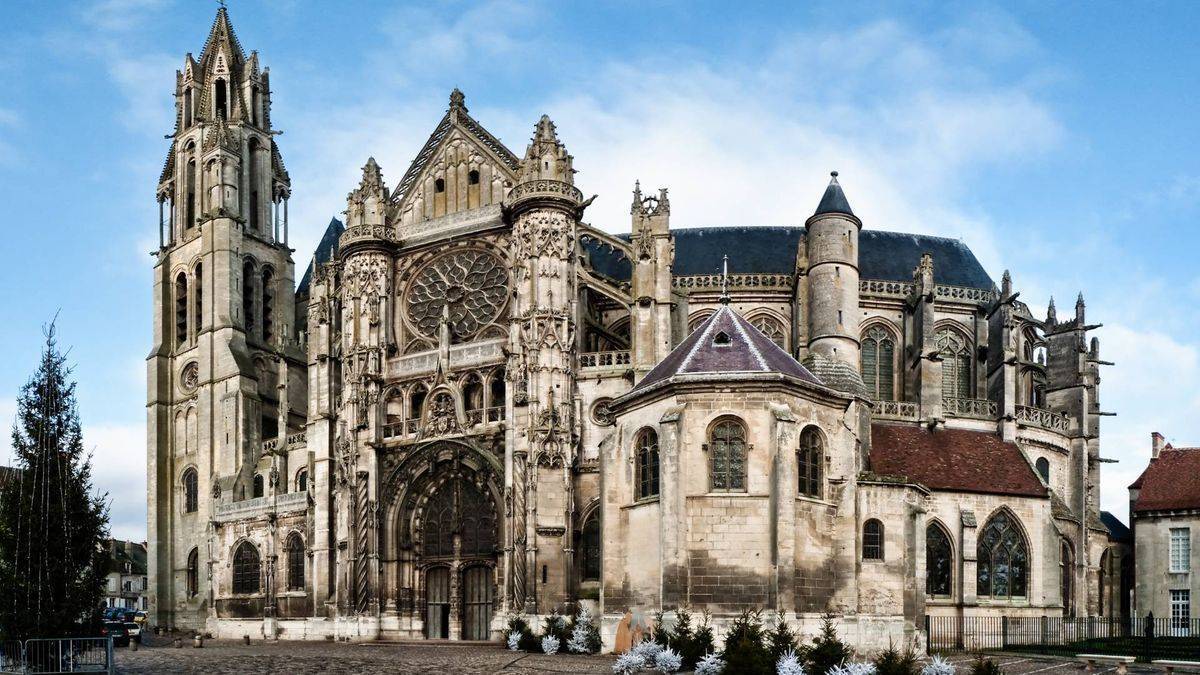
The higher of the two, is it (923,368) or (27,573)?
(923,368)

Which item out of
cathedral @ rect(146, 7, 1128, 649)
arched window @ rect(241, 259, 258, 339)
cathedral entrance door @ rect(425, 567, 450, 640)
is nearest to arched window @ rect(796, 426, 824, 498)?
cathedral @ rect(146, 7, 1128, 649)

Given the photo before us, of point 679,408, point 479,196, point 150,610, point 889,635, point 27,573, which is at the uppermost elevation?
point 479,196

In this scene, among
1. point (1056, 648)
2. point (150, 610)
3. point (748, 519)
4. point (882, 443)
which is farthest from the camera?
point (150, 610)

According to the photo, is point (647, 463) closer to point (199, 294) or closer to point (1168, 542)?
point (1168, 542)

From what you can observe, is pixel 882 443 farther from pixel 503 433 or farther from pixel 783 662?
pixel 783 662

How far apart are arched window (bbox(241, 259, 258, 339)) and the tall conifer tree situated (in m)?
31.2

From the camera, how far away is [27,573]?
75.6 ft

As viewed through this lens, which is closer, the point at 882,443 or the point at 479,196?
the point at 882,443

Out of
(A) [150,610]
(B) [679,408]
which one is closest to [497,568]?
(B) [679,408]

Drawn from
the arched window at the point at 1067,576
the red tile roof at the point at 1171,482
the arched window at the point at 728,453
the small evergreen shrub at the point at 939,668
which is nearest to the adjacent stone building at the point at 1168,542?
the red tile roof at the point at 1171,482

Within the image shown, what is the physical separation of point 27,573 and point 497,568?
17.0m

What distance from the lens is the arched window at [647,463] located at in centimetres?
2897

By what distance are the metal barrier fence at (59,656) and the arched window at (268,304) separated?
1353 inches

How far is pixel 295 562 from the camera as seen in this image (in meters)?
44.1
